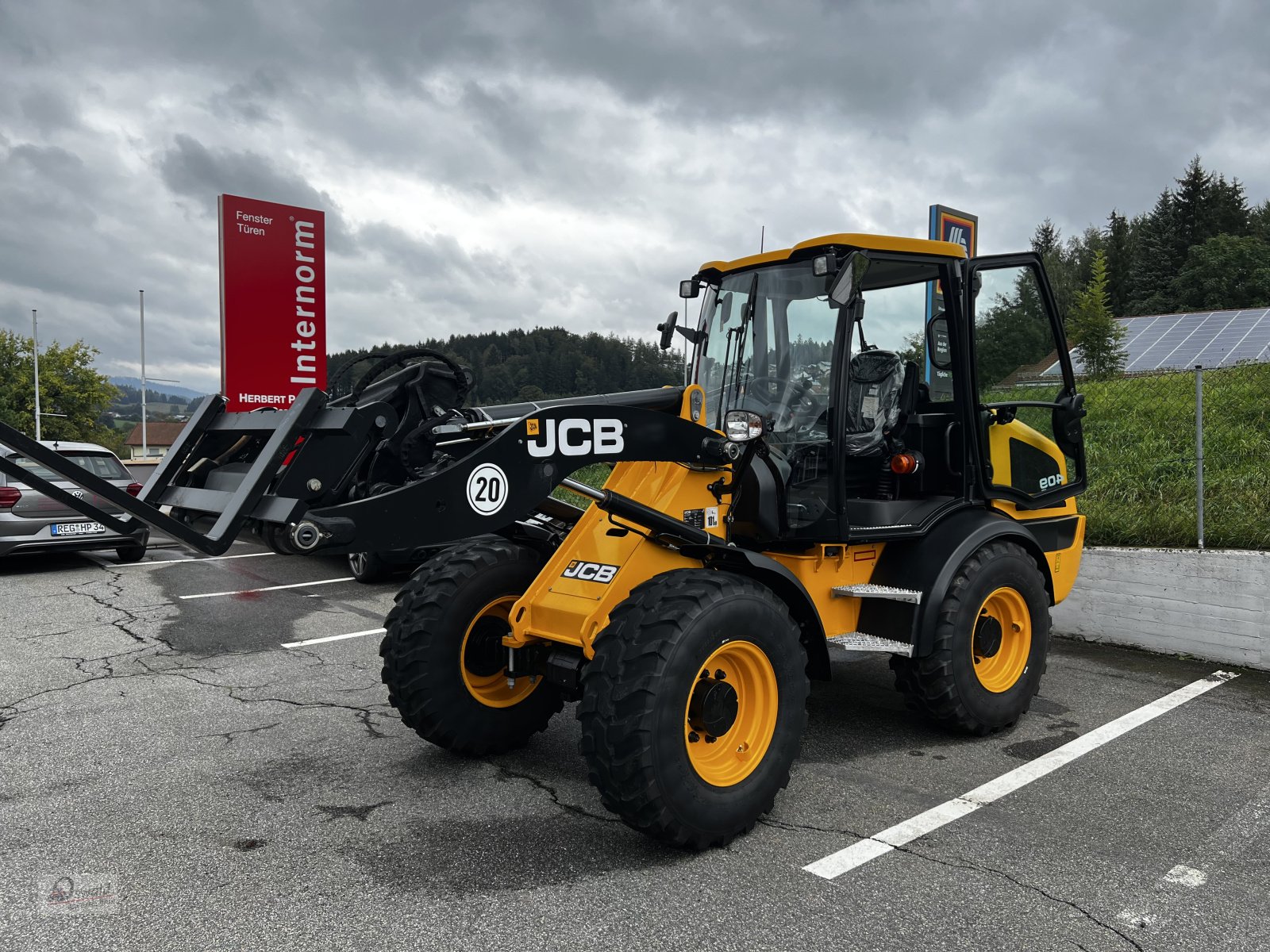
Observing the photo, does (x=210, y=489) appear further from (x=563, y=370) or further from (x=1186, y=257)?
(x=1186, y=257)

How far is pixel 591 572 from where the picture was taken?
414 cm

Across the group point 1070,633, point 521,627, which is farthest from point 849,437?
point 1070,633

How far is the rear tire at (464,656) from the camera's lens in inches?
174

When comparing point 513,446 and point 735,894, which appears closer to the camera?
point 735,894

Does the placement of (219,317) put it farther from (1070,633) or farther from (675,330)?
(1070,633)

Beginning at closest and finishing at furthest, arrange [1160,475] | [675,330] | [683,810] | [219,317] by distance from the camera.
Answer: [683,810]
[675,330]
[1160,475]
[219,317]

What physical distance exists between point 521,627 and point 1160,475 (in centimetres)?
705

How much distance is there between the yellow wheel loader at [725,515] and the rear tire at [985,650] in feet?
0.05

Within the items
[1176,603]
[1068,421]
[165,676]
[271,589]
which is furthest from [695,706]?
[271,589]

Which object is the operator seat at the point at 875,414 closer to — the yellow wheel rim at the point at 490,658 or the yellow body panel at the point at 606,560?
the yellow body panel at the point at 606,560

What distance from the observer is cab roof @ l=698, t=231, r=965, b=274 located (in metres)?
4.59

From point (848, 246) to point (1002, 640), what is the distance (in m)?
2.28

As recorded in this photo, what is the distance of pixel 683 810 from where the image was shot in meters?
3.52

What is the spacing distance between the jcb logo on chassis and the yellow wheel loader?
1 centimetres
